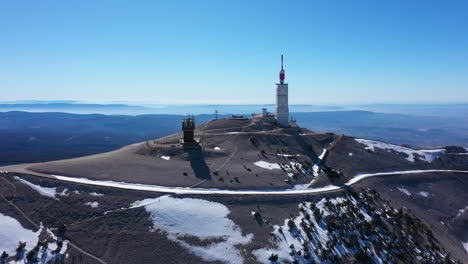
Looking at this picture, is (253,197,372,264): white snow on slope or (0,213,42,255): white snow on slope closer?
(0,213,42,255): white snow on slope

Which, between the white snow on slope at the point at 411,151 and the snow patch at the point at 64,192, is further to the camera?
the white snow on slope at the point at 411,151

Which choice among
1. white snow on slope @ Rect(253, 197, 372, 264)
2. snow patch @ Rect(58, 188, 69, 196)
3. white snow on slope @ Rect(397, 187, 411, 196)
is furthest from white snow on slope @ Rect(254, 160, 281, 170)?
snow patch @ Rect(58, 188, 69, 196)

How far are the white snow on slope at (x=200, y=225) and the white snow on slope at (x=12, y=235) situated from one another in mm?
10383

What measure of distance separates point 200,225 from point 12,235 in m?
19.2

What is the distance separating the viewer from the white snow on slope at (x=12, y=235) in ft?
80.4

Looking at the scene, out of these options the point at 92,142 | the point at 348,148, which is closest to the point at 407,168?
the point at 348,148

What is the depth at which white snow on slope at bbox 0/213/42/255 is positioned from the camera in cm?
2450

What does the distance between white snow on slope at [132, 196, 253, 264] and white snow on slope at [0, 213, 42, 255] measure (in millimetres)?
10383

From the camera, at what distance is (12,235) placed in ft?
84.3

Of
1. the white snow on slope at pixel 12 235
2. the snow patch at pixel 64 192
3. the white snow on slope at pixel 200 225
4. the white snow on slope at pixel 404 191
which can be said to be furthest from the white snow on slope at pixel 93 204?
the white snow on slope at pixel 404 191

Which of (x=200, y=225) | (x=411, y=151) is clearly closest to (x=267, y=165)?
(x=200, y=225)

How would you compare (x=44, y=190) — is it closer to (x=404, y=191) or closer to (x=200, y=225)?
(x=200, y=225)

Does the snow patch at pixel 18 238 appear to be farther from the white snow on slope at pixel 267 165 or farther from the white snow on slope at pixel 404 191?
the white snow on slope at pixel 404 191

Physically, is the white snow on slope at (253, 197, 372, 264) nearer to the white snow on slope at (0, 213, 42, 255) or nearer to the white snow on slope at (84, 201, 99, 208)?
the white snow on slope at (84, 201, 99, 208)
